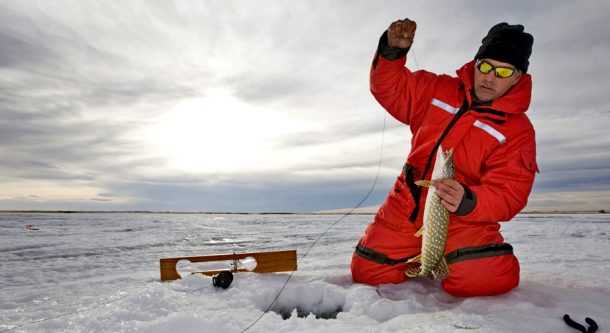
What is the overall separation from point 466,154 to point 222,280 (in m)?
2.30

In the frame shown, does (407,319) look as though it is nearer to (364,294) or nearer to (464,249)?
(364,294)

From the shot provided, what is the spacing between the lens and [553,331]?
217cm

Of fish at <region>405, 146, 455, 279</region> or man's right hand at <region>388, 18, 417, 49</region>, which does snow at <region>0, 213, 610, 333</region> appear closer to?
fish at <region>405, 146, 455, 279</region>

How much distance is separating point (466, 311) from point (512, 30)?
2239mm

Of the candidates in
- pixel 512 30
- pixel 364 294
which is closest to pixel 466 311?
pixel 364 294

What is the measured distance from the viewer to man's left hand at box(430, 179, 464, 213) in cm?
264

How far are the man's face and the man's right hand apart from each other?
0.66 metres

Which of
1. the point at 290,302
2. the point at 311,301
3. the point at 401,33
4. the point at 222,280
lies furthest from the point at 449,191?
the point at 222,280

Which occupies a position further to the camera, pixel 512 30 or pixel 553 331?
pixel 512 30

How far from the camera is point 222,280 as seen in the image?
315 cm

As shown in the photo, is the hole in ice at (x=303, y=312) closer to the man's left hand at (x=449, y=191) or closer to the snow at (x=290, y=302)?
the snow at (x=290, y=302)

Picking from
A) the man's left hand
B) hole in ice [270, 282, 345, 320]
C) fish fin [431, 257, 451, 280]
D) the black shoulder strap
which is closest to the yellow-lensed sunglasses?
the black shoulder strap

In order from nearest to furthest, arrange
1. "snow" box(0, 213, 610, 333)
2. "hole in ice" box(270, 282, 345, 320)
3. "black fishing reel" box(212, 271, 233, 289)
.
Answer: "snow" box(0, 213, 610, 333) → "hole in ice" box(270, 282, 345, 320) → "black fishing reel" box(212, 271, 233, 289)

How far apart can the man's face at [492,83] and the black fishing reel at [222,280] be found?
2.58 metres
